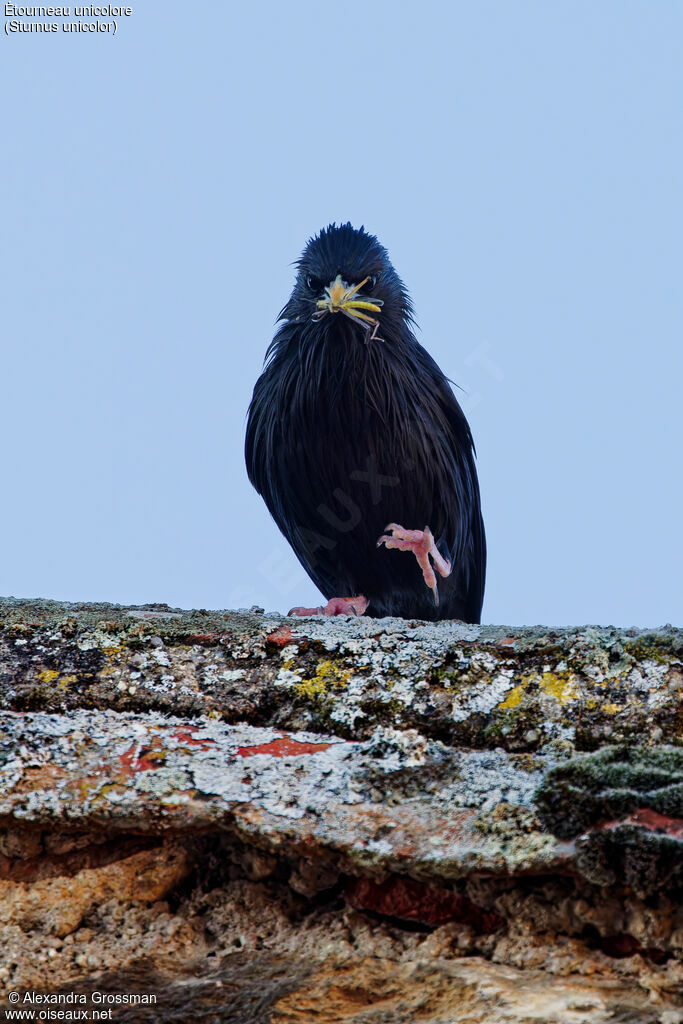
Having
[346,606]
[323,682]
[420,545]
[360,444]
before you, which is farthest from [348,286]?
[323,682]

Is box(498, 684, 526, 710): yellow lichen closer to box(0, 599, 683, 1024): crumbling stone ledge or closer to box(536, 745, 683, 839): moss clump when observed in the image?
box(0, 599, 683, 1024): crumbling stone ledge

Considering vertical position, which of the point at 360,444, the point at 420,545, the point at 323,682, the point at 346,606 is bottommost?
the point at 323,682

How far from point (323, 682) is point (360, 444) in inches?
128

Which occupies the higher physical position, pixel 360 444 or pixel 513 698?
pixel 360 444

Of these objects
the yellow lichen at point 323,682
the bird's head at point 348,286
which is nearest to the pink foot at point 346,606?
the bird's head at point 348,286

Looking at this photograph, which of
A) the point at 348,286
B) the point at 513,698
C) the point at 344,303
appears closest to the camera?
the point at 513,698

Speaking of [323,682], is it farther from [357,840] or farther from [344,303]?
[344,303]

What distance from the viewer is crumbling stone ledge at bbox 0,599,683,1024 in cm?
115

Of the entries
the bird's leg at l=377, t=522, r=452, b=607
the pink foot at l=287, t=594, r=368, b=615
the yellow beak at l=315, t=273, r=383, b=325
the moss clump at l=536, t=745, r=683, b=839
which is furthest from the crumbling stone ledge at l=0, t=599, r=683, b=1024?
the yellow beak at l=315, t=273, r=383, b=325

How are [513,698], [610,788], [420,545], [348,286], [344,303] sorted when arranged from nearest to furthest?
[610,788] < [513,698] < [420,545] < [344,303] < [348,286]

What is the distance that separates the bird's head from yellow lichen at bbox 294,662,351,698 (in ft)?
11.3

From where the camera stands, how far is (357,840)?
124 centimetres

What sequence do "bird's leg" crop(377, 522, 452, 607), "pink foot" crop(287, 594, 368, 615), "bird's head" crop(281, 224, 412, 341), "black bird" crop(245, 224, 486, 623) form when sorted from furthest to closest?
"bird's head" crop(281, 224, 412, 341), "black bird" crop(245, 224, 486, 623), "bird's leg" crop(377, 522, 452, 607), "pink foot" crop(287, 594, 368, 615)

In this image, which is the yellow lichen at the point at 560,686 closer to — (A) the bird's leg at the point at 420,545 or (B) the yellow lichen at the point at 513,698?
(B) the yellow lichen at the point at 513,698
